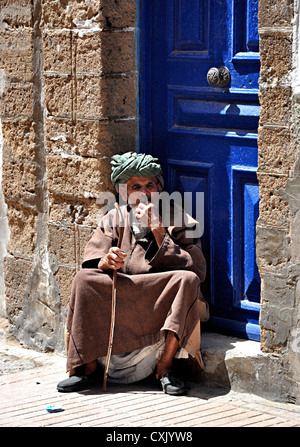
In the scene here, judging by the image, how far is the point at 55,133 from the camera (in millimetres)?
5875

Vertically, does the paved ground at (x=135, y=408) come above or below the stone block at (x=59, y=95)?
below

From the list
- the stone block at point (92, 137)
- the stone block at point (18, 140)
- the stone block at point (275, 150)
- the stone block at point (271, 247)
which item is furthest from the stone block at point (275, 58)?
the stone block at point (18, 140)

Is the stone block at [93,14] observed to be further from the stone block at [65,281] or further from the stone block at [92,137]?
the stone block at [65,281]

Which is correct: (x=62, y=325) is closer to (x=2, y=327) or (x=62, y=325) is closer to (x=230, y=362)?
(x=2, y=327)

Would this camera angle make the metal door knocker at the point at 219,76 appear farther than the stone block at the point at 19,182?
No

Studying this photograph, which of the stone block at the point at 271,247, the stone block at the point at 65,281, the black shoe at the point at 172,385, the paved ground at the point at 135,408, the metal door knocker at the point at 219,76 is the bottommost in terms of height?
the paved ground at the point at 135,408

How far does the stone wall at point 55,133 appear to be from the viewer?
219 inches

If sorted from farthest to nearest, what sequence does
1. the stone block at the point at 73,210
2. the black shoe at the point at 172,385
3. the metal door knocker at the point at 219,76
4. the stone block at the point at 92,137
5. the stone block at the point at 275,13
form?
the stone block at the point at 73,210 < the stone block at the point at 92,137 < the metal door knocker at the point at 219,76 < the black shoe at the point at 172,385 < the stone block at the point at 275,13

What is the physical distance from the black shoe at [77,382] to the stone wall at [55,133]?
690mm

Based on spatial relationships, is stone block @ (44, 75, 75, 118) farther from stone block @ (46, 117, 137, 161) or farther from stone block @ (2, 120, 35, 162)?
stone block @ (2, 120, 35, 162)

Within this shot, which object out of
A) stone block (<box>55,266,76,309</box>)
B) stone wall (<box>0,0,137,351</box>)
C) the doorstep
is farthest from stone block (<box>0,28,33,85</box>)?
the doorstep

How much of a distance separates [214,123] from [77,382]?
1.67 meters

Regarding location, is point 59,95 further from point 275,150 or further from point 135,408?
point 135,408

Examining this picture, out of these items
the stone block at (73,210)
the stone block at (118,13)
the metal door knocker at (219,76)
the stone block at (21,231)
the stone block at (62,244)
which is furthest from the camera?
the stone block at (21,231)
